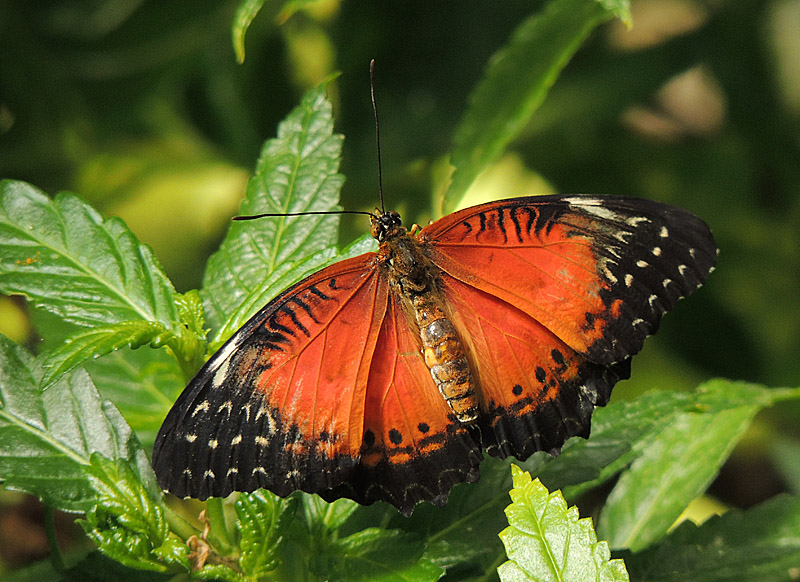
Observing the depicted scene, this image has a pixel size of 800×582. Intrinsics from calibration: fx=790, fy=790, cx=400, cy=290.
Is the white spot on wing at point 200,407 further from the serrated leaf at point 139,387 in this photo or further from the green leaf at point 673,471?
the green leaf at point 673,471

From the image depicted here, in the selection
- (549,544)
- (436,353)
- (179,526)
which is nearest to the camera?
(549,544)

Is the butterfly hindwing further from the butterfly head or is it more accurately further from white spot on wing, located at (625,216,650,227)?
white spot on wing, located at (625,216,650,227)

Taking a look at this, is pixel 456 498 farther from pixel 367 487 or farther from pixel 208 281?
pixel 208 281

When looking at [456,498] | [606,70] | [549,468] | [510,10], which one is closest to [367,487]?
[456,498]

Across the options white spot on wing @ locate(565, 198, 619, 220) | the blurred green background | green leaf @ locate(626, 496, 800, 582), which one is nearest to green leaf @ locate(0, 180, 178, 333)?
white spot on wing @ locate(565, 198, 619, 220)

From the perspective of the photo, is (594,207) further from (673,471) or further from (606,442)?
(673,471)

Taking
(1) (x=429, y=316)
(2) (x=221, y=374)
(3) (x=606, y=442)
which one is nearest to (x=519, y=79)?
(1) (x=429, y=316)
